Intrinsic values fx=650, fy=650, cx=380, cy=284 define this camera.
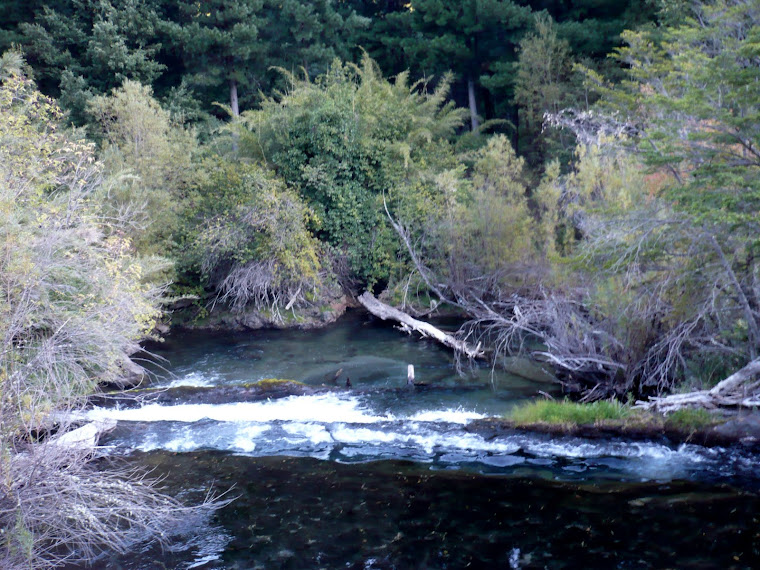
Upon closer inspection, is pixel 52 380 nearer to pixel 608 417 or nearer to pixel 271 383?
pixel 271 383

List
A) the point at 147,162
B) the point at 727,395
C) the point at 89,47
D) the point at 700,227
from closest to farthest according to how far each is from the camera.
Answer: the point at 700,227, the point at 727,395, the point at 147,162, the point at 89,47

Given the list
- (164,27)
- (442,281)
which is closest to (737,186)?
(442,281)

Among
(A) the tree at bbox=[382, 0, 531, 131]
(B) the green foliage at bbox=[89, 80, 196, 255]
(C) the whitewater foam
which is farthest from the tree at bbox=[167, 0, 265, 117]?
(C) the whitewater foam

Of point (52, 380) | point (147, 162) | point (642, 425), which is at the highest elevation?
point (147, 162)

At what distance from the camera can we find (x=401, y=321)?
1797cm

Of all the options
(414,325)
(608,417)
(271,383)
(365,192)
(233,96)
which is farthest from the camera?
(233,96)

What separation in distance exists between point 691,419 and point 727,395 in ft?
2.50

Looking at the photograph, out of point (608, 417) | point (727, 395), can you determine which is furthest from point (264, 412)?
point (727, 395)

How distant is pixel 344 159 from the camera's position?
20.6m

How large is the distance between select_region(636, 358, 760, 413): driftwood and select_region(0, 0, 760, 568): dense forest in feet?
0.26

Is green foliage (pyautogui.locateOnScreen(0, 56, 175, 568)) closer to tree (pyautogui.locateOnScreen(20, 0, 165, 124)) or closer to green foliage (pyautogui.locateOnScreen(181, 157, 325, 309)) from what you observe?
green foliage (pyautogui.locateOnScreen(181, 157, 325, 309))

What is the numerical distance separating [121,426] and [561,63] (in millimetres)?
22241

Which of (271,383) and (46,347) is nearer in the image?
(46,347)

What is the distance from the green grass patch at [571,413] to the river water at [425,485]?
0.34 meters
